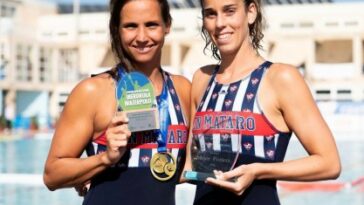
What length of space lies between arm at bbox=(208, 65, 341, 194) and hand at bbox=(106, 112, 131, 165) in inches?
16.7

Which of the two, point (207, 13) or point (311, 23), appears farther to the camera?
point (311, 23)

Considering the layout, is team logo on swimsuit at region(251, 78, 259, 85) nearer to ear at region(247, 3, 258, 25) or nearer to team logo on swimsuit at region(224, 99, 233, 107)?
team logo on swimsuit at region(224, 99, 233, 107)

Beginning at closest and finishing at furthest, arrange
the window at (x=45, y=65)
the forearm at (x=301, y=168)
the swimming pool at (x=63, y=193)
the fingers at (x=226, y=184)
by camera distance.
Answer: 1. the fingers at (x=226, y=184)
2. the forearm at (x=301, y=168)
3. the swimming pool at (x=63, y=193)
4. the window at (x=45, y=65)

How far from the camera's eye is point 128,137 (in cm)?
220

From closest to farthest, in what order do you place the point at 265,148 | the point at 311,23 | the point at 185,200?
the point at 265,148
the point at 185,200
the point at 311,23

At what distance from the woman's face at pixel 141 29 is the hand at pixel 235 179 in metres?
0.59

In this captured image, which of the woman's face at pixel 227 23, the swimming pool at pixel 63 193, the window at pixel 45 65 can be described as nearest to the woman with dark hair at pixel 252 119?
the woman's face at pixel 227 23

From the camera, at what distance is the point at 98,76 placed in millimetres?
2363

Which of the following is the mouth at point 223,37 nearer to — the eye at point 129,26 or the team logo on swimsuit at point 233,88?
the team logo on swimsuit at point 233,88

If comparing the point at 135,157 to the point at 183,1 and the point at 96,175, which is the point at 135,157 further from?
the point at 183,1

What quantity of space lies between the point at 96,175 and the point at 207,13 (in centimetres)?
68

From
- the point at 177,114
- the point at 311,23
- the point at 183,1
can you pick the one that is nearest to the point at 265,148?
the point at 177,114

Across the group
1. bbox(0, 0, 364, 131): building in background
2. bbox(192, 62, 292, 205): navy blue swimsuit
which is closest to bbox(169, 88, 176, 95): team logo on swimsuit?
bbox(192, 62, 292, 205): navy blue swimsuit

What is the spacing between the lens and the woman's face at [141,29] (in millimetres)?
2375
